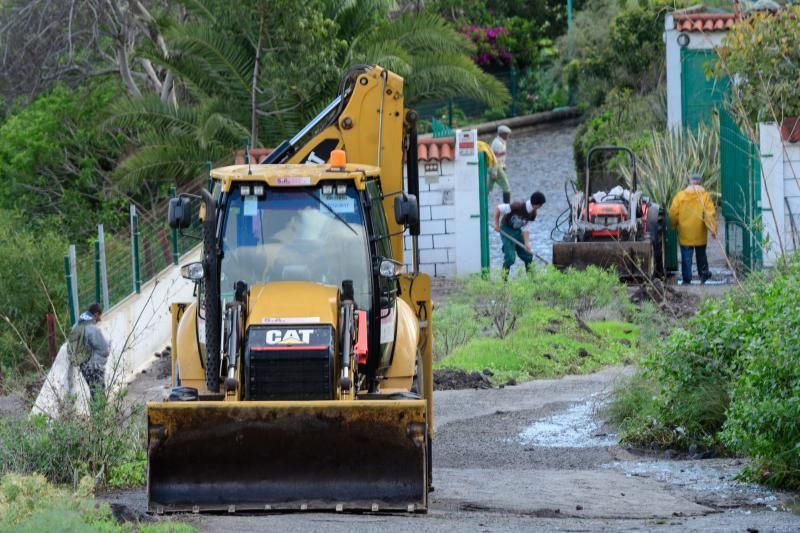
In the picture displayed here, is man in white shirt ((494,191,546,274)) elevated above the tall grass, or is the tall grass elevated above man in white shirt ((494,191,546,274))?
the tall grass

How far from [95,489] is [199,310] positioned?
1.49m

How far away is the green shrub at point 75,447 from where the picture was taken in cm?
1038

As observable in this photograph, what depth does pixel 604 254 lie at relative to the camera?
22.3 metres

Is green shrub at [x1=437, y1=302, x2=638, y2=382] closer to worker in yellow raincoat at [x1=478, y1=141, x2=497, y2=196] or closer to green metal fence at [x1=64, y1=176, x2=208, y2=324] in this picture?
green metal fence at [x1=64, y1=176, x2=208, y2=324]

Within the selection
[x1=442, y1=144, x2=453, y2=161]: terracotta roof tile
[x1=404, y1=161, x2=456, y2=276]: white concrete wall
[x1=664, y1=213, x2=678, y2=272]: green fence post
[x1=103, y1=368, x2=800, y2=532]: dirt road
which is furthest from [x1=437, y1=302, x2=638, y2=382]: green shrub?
[x1=442, y1=144, x2=453, y2=161]: terracotta roof tile

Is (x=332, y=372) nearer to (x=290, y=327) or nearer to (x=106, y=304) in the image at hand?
(x=290, y=327)

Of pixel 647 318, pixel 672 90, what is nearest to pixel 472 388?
pixel 647 318

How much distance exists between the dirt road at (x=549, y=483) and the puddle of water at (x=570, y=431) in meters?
0.01

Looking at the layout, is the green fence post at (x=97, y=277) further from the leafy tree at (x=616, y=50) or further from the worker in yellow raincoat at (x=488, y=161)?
the leafy tree at (x=616, y=50)

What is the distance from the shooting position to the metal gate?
21281 mm

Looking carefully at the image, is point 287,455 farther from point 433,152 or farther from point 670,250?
point 433,152

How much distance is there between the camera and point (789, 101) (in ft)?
67.8

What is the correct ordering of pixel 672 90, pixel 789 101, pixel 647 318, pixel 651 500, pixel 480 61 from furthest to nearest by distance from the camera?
pixel 480 61
pixel 672 90
pixel 789 101
pixel 647 318
pixel 651 500

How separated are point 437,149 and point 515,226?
6.65 feet
